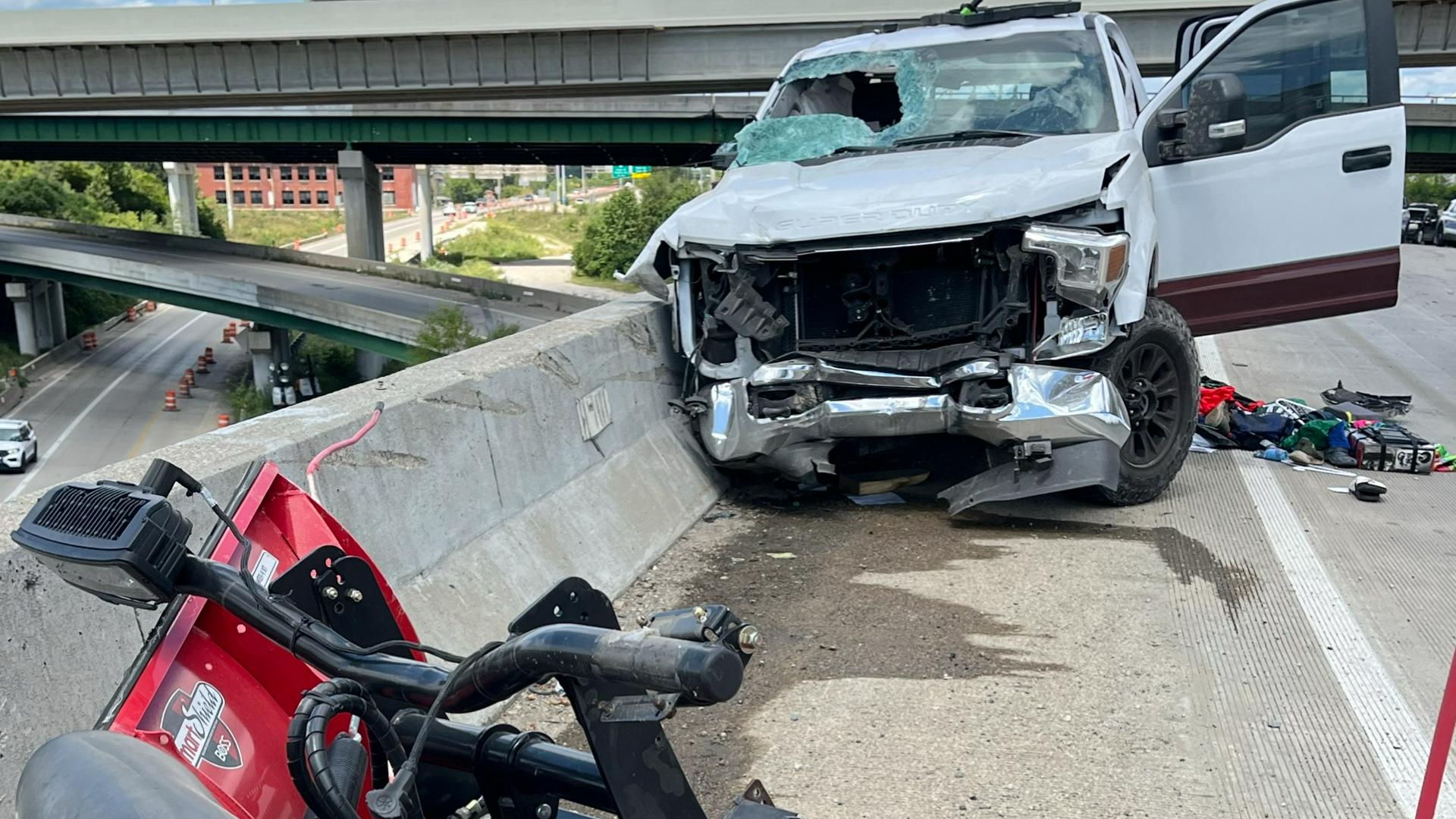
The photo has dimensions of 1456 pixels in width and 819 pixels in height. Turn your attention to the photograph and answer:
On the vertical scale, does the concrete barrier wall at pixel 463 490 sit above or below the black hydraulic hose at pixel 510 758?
below

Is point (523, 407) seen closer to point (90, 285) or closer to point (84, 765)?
point (84, 765)

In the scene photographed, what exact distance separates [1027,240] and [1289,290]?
101 inches

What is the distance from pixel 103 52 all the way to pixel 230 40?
4875 millimetres

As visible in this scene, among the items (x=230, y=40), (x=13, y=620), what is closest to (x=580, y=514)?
(x=13, y=620)

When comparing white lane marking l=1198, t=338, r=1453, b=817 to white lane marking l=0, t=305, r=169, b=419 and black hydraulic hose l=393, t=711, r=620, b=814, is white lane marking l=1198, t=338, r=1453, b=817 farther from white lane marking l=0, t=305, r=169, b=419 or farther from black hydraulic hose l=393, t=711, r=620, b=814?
white lane marking l=0, t=305, r=169, b=419

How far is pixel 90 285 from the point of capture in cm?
6844

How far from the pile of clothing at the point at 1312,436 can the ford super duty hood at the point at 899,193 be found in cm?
219

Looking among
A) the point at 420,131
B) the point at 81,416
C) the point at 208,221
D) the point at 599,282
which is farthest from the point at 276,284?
the point at 208,221

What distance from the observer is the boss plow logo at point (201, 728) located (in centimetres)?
218

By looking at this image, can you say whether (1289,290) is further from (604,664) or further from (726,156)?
(604,664)

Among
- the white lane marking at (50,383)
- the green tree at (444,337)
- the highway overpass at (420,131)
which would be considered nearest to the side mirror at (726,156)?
the green tree at (444,337)

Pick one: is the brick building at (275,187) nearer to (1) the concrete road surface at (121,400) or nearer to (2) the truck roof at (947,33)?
(1) the concrete road surface at (121,400)

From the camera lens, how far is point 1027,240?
6.48 meters

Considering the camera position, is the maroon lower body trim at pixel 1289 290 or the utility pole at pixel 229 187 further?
the utility pole at pixel 229 187
